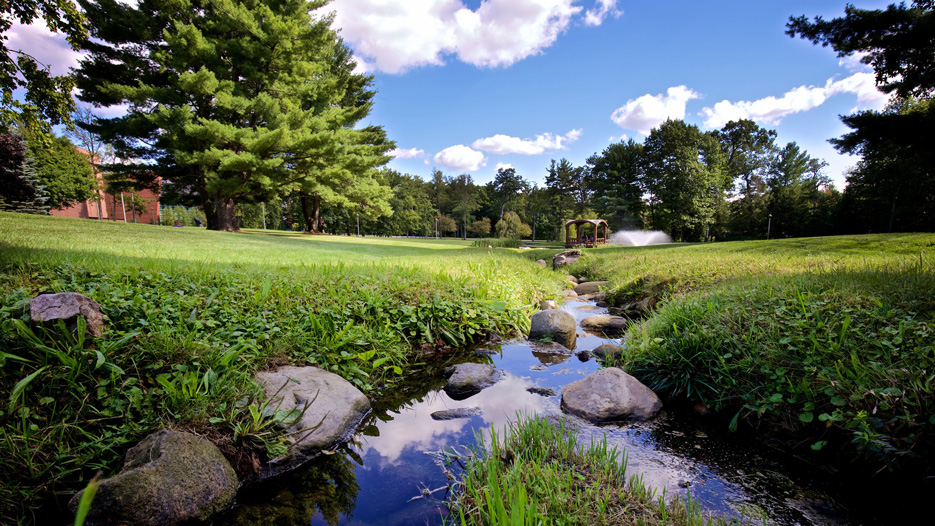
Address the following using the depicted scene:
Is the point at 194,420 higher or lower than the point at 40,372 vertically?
lower

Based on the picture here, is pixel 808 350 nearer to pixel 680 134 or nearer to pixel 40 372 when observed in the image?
pixel 40 372

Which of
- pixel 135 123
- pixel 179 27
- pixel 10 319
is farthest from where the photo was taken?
pixel 135 123

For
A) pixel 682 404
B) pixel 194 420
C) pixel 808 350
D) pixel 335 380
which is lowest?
pixel 682 404

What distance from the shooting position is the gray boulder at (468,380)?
131 inches

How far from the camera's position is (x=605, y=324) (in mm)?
5809

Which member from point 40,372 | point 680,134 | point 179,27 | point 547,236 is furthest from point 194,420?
point 547,236

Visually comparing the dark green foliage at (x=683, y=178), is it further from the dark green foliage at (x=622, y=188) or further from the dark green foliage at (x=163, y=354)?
the dark green foliage at (x=163, y=354)

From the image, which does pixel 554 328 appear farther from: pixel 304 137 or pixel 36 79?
pixel 304 137

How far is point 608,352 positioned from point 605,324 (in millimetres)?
1998

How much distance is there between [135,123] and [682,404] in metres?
24.1

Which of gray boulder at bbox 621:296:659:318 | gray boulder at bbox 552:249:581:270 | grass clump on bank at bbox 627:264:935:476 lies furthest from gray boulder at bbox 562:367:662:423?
gray boulder at bbox 552:249:581:270

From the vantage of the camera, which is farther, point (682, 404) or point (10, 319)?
point (682, 404)

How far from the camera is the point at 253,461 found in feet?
6.57

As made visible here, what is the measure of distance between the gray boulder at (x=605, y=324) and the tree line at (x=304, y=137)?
5569mm
